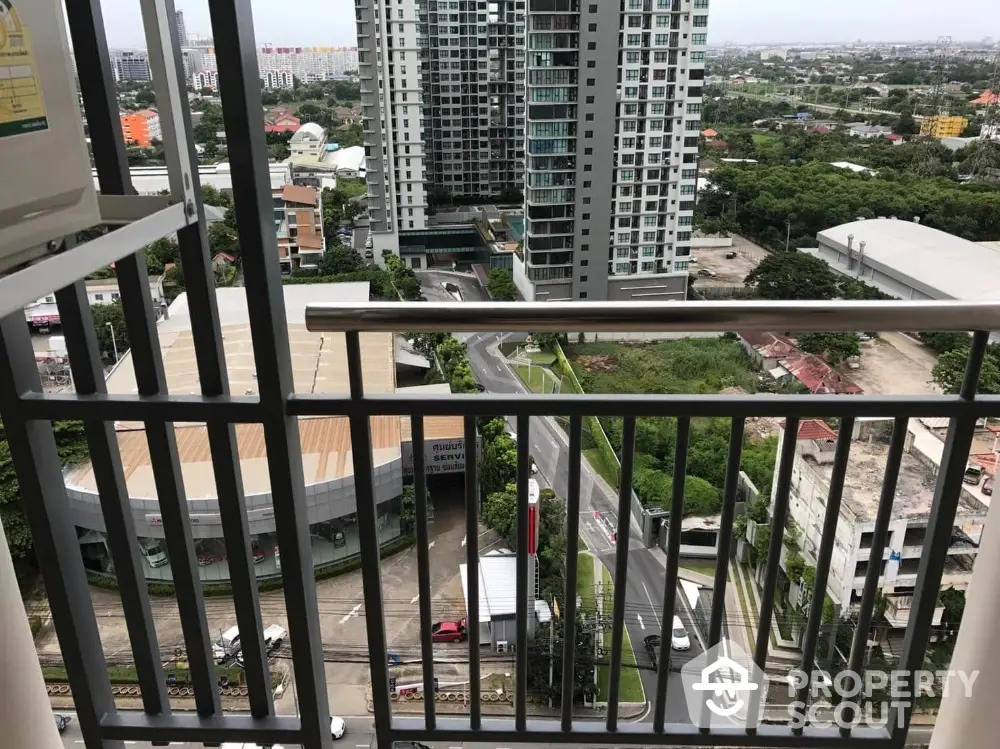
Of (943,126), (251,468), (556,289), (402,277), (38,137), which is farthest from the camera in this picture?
(556,289)

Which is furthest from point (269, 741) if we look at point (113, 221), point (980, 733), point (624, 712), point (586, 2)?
point (586, 2)

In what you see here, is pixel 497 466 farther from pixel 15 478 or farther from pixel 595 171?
pixel 595 171

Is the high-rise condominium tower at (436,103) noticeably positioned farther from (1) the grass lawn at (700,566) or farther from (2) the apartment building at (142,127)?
(1) the grass lawn at (700,566)

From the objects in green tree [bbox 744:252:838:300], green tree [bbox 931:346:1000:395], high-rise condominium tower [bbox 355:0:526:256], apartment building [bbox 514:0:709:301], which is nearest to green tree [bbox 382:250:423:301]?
high-rise condominium tower [bbox 355:0:526:256]

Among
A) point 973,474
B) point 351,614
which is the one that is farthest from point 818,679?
point 351,614

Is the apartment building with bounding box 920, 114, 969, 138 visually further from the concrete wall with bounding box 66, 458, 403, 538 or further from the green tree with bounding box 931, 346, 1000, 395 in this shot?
the concrete wall with bounding box 66, 458, 403, 538
